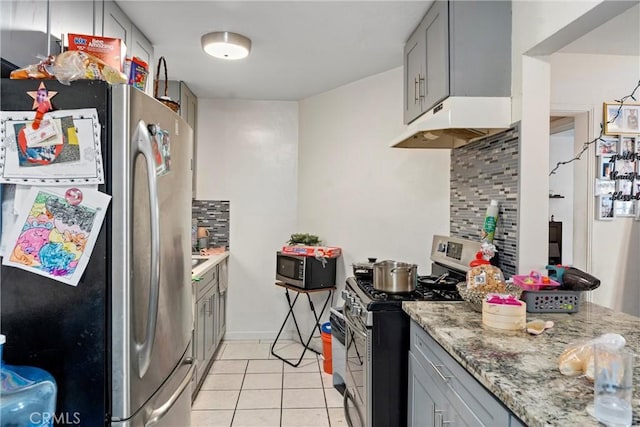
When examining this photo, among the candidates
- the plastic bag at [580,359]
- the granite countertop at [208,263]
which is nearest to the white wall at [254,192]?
the granite countertop at [208,263]

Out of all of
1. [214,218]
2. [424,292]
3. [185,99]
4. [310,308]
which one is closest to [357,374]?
[424,292]

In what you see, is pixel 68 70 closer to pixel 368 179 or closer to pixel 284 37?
pixel 284 37

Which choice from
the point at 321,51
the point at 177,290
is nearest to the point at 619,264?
the point at 321,51

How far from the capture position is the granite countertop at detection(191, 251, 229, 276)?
2632mm

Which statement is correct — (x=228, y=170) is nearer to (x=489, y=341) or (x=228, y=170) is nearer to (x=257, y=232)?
(x=257, y=232)

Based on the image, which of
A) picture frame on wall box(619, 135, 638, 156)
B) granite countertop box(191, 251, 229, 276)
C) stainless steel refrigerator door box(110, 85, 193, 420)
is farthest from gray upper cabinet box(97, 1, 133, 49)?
picture frame on wall box(619, 135, 638, 156)

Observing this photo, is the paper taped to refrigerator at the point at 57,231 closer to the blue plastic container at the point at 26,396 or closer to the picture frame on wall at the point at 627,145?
the blue plastic container at the point at 26,396

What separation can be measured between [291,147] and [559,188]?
3.40 metres

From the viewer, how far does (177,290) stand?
1.61m

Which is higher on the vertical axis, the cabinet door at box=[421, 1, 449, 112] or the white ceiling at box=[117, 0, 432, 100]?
the white ceiling at box=[117, 0, 432, 100]

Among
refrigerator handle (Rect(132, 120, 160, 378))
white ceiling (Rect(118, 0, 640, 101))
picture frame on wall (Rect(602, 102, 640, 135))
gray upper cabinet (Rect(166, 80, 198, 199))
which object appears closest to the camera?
refrigerator handle (Rect(132, 120, 160, 378))

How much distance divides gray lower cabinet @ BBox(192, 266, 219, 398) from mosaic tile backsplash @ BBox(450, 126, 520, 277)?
182cm

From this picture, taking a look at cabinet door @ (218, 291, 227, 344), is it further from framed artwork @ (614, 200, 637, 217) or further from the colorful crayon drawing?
framed artwork @ (614, 200, 637, 217)

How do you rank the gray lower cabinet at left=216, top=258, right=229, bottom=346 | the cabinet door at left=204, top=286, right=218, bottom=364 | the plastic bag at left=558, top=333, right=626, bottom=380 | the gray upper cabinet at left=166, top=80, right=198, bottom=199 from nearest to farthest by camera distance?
1. the plastic bag at left=558, top=333, right=626, bottom=380
2. the cabinet door at left=204, top=286, right=218, bottom=364
3. the gray upper cabinet at left=166, top=80, right=198, bottom=199
4. the gray lower cabinet at left=216, top=258, right=229, bottom=346
